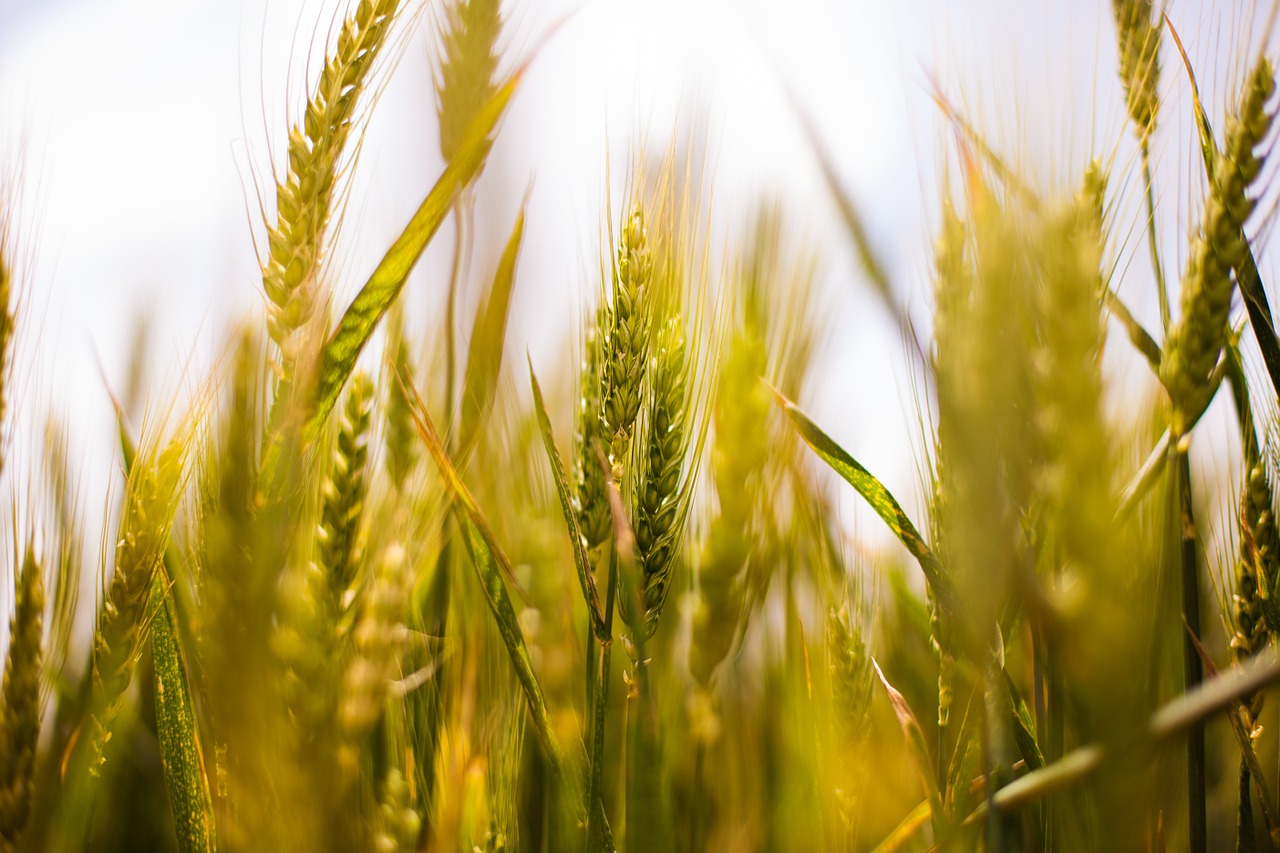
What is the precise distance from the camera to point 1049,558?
57 cm

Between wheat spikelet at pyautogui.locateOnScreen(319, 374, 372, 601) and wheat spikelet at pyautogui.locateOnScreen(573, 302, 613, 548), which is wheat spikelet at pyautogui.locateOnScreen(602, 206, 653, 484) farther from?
wheat spikelet at pyautogui.locateOnScreen(319, 374, 372, 601)

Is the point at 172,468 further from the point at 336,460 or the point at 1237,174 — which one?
the point at 1237,174

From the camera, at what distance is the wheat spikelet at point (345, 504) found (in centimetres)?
46

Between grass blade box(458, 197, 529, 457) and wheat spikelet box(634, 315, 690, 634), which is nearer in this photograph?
wheat spikelet box(634, 315, 690, 634)

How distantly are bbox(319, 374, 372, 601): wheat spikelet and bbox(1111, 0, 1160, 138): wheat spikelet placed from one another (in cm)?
84

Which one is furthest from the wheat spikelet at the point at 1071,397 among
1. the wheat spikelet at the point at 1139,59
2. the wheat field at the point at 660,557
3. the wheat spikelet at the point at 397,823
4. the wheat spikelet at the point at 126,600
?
the wheat spikelet at the point at 126,600

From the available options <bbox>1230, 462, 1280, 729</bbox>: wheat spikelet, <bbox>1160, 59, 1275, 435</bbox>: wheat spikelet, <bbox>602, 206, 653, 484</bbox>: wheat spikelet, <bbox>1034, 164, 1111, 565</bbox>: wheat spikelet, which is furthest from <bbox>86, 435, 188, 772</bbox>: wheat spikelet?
<bbox>1230, 462, 1280, 729</bbox>: wheat spikelet

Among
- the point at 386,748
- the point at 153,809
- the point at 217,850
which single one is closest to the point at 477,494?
the point at 386,748

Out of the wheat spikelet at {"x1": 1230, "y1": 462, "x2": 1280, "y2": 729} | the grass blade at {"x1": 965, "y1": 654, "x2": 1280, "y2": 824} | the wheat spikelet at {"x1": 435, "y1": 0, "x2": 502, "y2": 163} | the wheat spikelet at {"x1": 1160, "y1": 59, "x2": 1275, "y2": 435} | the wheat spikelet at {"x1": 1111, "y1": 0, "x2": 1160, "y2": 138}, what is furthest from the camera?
the wheat spikelet at {"x1": 435, "y1": 0, "x2": 502, "y2": 163}

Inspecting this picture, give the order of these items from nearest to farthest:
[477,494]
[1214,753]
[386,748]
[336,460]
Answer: [336,460] < [386,748] < [477,494] < [1214,753]

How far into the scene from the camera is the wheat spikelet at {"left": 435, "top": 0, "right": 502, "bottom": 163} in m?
0.95

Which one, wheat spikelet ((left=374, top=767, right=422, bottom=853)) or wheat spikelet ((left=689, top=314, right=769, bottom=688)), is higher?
wheat spikelet ((left=689, top=314, right=769, bottom=688))

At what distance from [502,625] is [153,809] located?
0.77 meters

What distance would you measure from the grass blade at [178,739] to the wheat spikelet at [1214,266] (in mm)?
794
